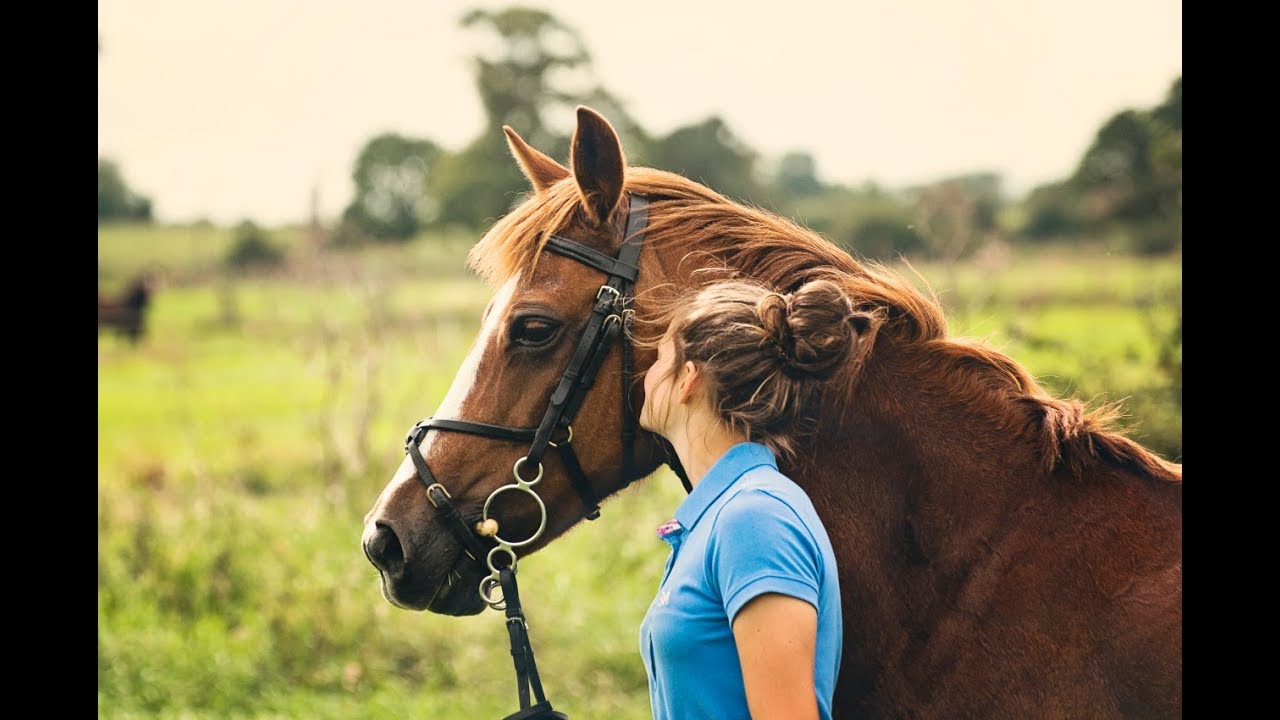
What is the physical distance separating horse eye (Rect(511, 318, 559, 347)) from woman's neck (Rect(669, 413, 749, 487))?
48cm

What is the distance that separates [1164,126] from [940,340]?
6.42 metres

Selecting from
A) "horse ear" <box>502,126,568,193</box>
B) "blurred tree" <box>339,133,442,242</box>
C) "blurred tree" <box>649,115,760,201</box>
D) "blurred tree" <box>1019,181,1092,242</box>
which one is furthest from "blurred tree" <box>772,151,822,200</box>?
"horse ear" <box>502,126,568,193</box>

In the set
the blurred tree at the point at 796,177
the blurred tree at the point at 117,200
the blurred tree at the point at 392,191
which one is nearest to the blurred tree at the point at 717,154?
the blurred tree at the point at 796,177

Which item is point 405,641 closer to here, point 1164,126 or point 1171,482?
point 1171,482

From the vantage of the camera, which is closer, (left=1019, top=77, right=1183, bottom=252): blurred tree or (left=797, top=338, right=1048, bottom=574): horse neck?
(left=797, top=338, right=1048, bottom=574): horse neck

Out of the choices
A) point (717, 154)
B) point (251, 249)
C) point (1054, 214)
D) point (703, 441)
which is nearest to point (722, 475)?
point (703, 441)

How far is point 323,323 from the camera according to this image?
8453 millimetres

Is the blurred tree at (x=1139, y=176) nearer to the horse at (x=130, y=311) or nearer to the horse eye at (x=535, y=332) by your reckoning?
the horse eye at (x=535, y=332)

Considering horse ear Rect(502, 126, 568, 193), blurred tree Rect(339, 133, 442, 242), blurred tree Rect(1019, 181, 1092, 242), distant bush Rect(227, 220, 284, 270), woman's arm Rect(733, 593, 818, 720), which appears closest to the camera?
woman's arm Rect(733, 593, 818, 720)

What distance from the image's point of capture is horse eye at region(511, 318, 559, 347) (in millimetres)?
2420

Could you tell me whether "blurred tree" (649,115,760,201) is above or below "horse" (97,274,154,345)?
above

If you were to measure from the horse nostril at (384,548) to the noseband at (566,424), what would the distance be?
139 millimetres

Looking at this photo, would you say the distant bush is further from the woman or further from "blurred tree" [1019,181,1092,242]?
the woman

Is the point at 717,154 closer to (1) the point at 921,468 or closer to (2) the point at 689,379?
(1) the point at 921,468
